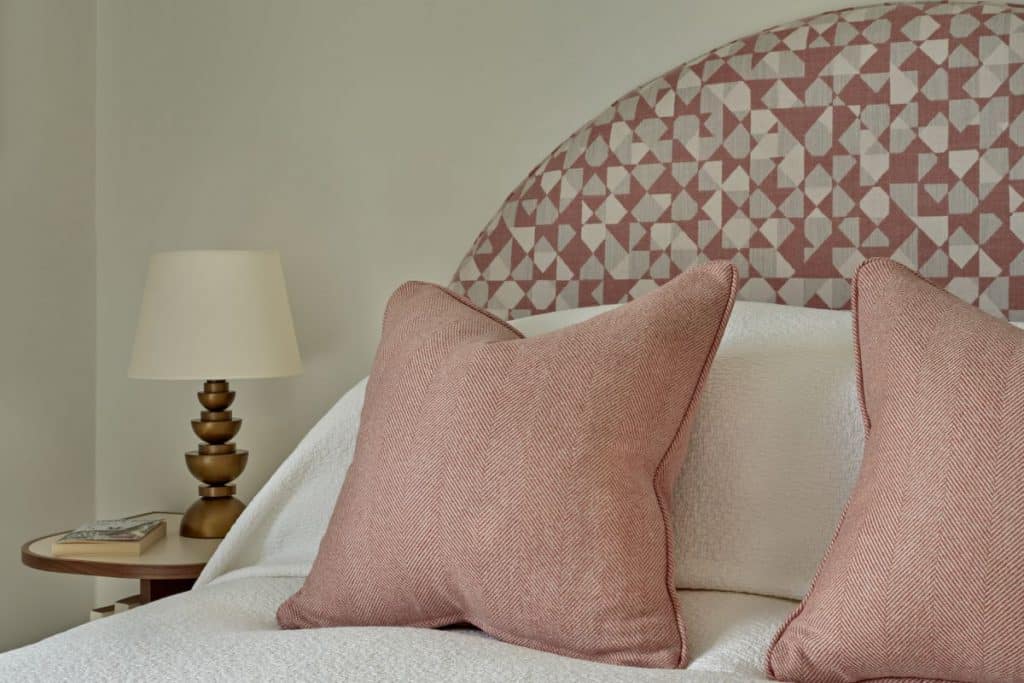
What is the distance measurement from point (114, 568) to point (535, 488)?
1079 millimetres

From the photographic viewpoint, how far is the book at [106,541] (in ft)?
6.56

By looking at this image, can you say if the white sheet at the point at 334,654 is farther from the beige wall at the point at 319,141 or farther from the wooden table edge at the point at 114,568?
the beige wall at the point at 319,141

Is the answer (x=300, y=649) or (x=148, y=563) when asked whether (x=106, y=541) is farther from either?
(x=300, y=649)

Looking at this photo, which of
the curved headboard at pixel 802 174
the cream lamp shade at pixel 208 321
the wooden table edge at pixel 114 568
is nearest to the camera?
the curved headboard at pixel 802 174

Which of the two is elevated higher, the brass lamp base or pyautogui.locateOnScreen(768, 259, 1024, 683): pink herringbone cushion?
pyautogui.locateOnScreen(768, 259, 1024, 683): pink herringbone cushion

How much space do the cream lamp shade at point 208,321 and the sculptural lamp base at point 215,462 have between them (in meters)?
0.15

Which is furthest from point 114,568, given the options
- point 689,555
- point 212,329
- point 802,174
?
point 802,174

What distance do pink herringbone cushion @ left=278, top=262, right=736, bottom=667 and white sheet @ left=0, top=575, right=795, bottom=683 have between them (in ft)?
0.18

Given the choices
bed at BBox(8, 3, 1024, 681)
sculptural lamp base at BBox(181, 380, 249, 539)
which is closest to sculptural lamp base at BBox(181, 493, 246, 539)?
sculptural lamp base at BBox(181, 380, 249, 539)

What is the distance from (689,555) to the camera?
1410mm

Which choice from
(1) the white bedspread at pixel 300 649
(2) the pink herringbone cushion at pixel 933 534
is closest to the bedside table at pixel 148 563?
(1) the white bedspread at pixel 300 649

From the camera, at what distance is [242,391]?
2.46m

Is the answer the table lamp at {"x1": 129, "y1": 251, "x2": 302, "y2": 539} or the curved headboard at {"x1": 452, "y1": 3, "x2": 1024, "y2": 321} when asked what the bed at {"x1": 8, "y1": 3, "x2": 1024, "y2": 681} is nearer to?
the curved headboard at {"x1": 452, "y1": 3, "x2": 1024, "y2": 321}

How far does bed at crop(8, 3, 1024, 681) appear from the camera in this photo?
1309 millimetres
